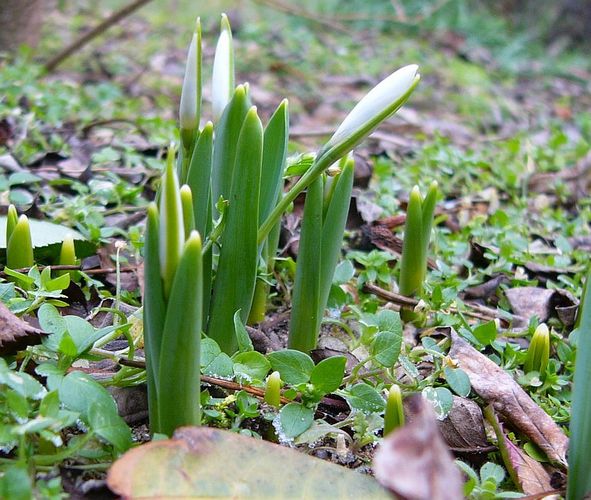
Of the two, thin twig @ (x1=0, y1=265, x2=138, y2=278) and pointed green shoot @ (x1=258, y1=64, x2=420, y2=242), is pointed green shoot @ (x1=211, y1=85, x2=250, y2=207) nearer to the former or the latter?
pointed green shoot @ (x1=258, y1=64, x2=420, y2=242)

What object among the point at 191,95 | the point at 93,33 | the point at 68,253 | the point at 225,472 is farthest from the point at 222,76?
the point at 93,33

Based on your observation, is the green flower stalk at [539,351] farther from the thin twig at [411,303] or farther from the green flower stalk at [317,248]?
the green flower stalk at [317,248]

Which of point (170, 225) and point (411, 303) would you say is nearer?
point (170, 225)

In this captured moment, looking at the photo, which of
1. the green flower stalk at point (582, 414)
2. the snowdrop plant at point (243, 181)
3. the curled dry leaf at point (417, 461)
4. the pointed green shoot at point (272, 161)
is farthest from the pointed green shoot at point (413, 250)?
the curled dry leaf at point (417, 461)

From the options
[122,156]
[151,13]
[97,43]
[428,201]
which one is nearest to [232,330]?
[428,201]

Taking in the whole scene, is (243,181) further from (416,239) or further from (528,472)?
(528,472)

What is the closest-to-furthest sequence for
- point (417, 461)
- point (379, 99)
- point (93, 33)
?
point (417, 461) → point (379, 99) → point (93, 33)

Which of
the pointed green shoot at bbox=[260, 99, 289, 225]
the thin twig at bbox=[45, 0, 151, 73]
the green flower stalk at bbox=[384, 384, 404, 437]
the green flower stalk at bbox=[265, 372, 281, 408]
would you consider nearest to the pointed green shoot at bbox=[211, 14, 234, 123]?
the pointed green shoot at bbox=[260, 99, 289, 225]
